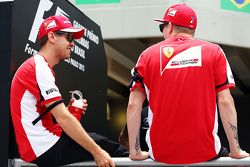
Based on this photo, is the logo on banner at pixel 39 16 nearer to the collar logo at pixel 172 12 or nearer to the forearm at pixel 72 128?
the forearm at pixel 72 128

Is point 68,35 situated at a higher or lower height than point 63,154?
higher

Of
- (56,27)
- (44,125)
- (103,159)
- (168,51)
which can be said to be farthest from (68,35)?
(103,159)

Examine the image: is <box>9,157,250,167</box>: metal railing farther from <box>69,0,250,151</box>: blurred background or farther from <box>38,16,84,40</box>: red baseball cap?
<box>69,0,250,151</box>: blurred background

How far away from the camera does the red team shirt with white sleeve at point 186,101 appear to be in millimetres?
3535

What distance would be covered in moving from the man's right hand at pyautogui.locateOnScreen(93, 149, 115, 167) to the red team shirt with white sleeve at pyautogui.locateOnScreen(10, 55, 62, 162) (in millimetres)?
352

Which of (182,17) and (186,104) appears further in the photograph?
(182,17)

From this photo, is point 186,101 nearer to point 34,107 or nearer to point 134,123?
point 134,123

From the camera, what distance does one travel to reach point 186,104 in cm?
354

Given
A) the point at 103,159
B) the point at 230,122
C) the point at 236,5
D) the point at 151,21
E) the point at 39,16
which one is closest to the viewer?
the point at 230,122

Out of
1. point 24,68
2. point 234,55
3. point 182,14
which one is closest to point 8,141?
point 24,68

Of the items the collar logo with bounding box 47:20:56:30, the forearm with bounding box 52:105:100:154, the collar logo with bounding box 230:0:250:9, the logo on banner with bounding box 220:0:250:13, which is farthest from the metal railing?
the collar logo with bounding box 230:0:250:9

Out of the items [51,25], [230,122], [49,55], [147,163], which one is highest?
[51,25]

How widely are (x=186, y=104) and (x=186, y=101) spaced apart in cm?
2

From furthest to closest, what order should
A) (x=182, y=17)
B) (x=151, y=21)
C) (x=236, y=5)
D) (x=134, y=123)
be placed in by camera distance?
(x=236, y=5), (x=151, y=21), (x=182, y=17), (x=134, y=123)
